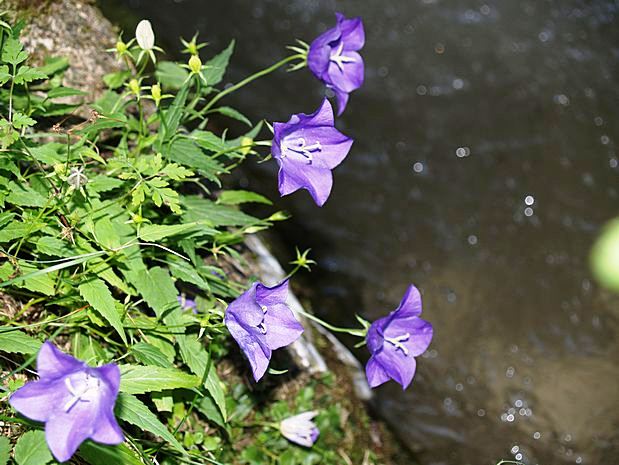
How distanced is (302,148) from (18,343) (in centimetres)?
97

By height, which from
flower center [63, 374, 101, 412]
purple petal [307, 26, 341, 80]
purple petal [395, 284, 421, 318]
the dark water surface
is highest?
purple petal [307, 26, 341, 80]

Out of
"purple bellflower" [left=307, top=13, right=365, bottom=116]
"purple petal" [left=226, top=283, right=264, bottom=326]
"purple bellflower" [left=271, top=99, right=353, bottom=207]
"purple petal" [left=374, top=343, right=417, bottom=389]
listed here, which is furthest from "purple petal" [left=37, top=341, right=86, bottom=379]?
"purple bellflower" [left=307, top=13, right=365, bottom=116]

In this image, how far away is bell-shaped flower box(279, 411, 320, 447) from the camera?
9.31 ft

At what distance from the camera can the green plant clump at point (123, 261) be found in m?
2.06

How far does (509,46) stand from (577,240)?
4.83 ft

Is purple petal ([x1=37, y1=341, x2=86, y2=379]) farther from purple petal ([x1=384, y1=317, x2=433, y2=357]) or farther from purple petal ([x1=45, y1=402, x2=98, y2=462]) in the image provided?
purple petal ([x1=384, y1=317, x2=433, y2=357])

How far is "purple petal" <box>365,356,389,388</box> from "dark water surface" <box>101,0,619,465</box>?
143cm

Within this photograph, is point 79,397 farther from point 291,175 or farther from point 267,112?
point 267,112

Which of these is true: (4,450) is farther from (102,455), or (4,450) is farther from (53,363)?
(53,363)

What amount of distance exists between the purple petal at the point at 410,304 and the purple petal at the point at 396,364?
0.44 ft

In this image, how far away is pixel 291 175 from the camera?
7.29 ft

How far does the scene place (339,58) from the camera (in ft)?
8.61

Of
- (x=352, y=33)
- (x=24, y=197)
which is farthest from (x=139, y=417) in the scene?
(x=352, y=33)

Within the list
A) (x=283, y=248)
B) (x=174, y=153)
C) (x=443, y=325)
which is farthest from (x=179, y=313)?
(x=443, y=325)
